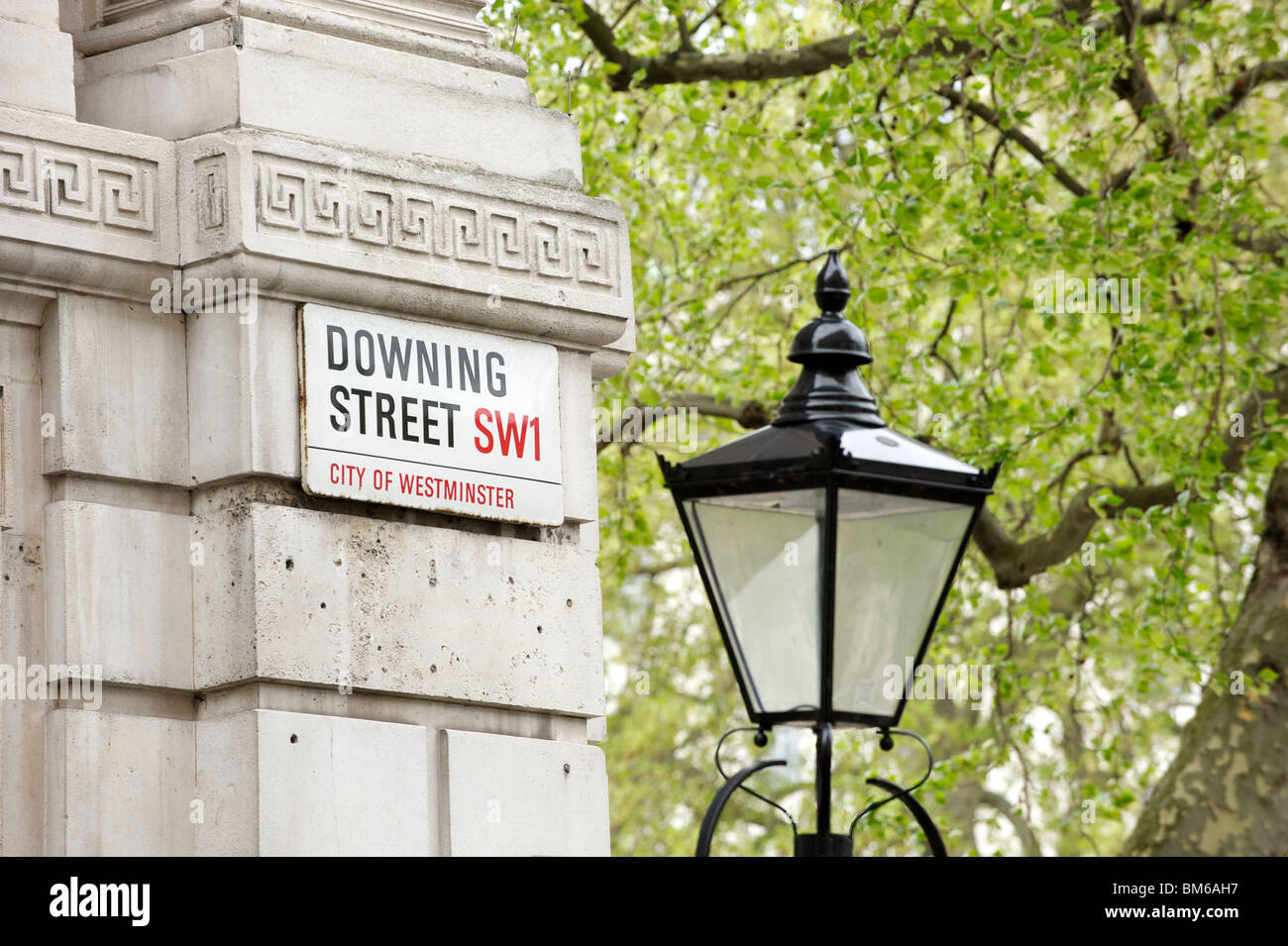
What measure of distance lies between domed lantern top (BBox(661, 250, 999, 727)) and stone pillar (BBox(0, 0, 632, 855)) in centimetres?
65

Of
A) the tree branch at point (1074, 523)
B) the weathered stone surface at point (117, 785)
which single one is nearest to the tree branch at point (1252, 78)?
the tree branch at point (1074, 523)

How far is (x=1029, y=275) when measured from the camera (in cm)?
1220

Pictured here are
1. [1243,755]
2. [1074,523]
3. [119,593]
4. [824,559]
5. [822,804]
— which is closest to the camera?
[822,804]

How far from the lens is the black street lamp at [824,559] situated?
4.18m

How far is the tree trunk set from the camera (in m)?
Answer: 10.4

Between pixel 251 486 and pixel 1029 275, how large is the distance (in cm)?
841

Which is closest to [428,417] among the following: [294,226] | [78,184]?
[294,226]

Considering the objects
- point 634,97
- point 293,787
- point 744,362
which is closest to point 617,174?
point 634,97

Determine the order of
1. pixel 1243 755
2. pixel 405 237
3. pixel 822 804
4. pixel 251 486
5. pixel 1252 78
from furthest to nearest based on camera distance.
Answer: pixel 1252 78 → pixel 1243 755 → pixel 405 237 → pixel 251 486 → pixel 822 804

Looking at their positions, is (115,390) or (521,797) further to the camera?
(521,797)

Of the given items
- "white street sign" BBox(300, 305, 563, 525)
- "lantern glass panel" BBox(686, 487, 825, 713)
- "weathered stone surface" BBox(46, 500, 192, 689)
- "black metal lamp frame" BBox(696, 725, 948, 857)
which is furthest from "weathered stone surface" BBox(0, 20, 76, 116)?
"black metal lamp frame" BBox(696, 725, 948, 857)

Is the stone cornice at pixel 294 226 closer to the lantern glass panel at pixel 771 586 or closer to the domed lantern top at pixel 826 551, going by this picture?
the domed lantern top at pixel 826 551

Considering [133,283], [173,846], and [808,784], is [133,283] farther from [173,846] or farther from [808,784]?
[808,784]

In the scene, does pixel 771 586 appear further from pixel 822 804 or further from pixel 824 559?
pixel 822 804
